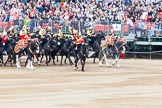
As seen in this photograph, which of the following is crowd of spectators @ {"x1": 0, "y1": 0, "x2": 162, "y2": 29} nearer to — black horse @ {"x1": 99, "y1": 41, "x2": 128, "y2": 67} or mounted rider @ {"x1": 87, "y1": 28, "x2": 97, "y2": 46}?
mounted rider @ {"x1": 87, "y1": 28, "x2": 97, "y2": 46}

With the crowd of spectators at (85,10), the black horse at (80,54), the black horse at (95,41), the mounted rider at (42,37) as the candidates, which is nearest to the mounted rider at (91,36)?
the black horse at (95,41)

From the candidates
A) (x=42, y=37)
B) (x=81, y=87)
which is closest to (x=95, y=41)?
(x=42, y=37)

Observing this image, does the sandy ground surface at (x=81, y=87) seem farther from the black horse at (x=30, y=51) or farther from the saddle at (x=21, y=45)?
the saddle at (x=21, y=45)

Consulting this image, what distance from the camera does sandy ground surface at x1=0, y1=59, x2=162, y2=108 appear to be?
20500 mm

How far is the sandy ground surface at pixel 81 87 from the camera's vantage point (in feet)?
67.3

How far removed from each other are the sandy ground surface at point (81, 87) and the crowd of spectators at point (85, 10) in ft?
28.9

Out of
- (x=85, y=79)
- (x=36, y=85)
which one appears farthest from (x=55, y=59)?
(x=36, y=85)

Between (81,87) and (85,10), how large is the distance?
24712 millimetres

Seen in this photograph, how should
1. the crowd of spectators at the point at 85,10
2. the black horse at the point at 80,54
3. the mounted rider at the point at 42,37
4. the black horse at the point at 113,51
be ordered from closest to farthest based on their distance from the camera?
the black horse at the point at 80,54 → the black horse at the point at 113,51 → the mounted rider at the point at 42,37 → the crowd of spectators at the point at 85,10

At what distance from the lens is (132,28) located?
44.5 m

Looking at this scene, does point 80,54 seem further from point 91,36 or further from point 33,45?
point 91,36

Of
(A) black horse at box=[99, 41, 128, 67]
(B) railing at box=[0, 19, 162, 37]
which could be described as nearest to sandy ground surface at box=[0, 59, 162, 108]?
(A) black horse at box=[99, 41, 128, 67]

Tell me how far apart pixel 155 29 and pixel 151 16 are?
196 centimetres

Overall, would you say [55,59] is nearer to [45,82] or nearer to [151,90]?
[45,82]
